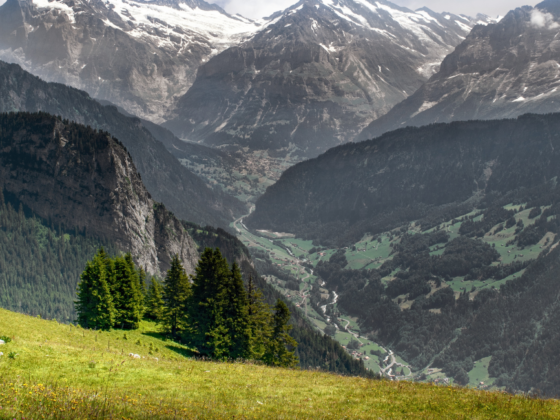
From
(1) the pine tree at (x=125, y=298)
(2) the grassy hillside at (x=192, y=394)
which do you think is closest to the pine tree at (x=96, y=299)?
(1) the pine tree at (x=125, y=298)

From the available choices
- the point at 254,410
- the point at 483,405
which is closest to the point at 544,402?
the point at 483,405

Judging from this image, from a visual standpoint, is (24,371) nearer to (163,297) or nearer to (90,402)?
(90,402)

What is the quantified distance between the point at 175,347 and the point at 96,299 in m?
12.1

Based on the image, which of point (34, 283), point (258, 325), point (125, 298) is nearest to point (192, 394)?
point (258, 325)

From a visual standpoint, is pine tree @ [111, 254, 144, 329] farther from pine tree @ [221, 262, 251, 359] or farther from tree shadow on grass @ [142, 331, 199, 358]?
pine tree @ [221, 262, 251, 359]

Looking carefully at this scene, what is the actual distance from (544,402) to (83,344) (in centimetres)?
3809

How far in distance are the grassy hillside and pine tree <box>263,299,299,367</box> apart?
26.5 m

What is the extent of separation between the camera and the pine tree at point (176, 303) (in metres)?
66.6

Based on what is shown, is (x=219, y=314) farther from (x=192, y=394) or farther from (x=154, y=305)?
(x=192, y=394)

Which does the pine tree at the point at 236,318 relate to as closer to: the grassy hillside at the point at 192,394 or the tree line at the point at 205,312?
the tree line at the point at 205,312

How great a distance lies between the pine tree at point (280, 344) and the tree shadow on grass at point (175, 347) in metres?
11.0

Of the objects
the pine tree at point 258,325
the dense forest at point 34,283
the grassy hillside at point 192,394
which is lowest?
the dense forest at point 34,283

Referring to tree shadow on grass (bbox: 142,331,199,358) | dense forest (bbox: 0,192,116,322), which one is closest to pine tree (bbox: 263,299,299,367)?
tree shadow on grass (bbox: 142,331,199,358)

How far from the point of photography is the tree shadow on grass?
58.1 m
